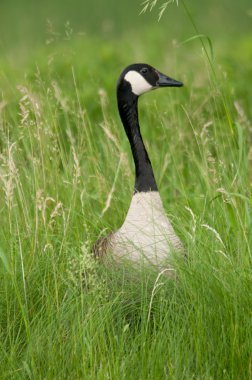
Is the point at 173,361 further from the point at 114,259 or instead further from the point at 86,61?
the point at 86,61

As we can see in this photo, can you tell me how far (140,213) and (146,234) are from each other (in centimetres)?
18

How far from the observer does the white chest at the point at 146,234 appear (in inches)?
165

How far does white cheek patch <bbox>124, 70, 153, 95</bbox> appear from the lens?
191 inches

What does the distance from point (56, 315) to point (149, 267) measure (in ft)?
1.74

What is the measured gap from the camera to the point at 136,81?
486 centimetres

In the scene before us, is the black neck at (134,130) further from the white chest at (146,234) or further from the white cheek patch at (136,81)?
the white chest at (146,234)

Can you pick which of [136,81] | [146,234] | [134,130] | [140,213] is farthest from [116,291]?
[136,81]

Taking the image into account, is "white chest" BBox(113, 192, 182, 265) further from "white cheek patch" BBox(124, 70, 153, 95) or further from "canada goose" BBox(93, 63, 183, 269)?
"white cheek patch" BBox(124, 70, 153, 95)

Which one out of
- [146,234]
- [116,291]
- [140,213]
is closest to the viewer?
[116,291]

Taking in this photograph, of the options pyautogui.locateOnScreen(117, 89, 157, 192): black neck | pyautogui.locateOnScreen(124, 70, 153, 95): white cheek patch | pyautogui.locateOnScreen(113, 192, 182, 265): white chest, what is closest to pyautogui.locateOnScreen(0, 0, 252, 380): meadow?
pyautogui.locateOnScreen(113, 192, 182, 265): white chest

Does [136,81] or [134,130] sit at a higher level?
[136,81]

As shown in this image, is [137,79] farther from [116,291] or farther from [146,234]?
[116,291]

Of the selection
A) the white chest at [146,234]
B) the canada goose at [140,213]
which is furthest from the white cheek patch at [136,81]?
the white chest at [146,234]

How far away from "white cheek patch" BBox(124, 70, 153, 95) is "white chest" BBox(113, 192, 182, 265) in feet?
1.89
